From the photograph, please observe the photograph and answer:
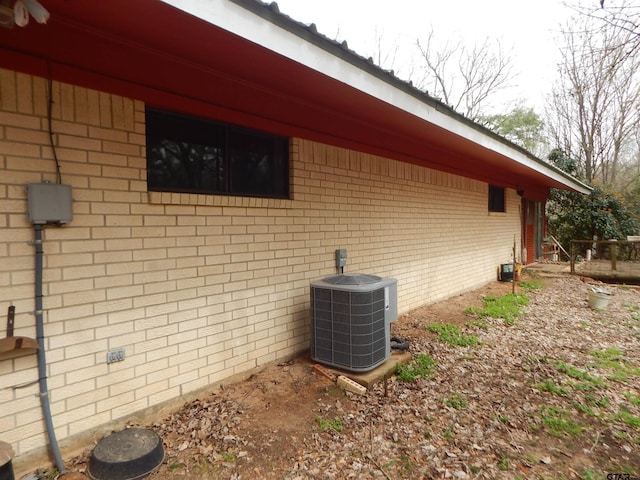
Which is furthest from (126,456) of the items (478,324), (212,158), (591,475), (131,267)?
(478,324)

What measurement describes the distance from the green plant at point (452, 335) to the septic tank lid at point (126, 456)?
3.77 m

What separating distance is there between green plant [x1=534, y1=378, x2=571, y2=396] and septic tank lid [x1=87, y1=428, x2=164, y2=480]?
3.59m

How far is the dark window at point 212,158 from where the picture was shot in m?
3.02

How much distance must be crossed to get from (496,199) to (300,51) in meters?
9.35

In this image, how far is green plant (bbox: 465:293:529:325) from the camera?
20.4 ft

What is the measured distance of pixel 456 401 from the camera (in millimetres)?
3250

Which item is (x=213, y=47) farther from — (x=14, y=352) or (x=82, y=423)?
(x=82, y=423)

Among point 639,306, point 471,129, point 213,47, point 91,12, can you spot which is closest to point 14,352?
point 91,12

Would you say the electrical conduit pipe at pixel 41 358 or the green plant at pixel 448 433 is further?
the green plant at pixel 448 433

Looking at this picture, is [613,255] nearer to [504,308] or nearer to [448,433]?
[504,308]

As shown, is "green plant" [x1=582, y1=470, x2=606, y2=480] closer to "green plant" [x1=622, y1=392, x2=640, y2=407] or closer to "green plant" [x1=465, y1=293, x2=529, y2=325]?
"green plant" [x1=622, y1=392, x2=640, y2=407]

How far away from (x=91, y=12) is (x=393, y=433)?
3.57 meters

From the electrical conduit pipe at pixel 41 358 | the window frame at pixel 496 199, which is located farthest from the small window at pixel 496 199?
the electrical conduit pipe at pixel 41 358

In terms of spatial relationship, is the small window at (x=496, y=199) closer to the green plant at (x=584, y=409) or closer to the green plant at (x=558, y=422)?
the green plant at (x=584, y=409)
